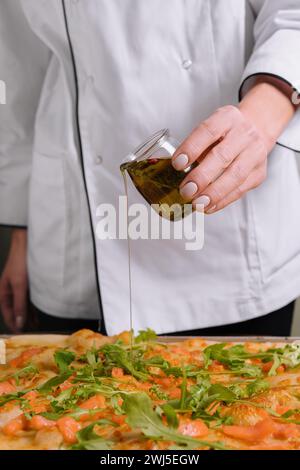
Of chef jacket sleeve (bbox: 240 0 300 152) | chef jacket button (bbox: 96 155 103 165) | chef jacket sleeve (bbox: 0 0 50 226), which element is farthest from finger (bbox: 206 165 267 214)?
chef jacket sleeve (bbox: 0 0 50 226)

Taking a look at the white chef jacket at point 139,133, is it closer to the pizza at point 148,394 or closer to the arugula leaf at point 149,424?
the pizza at point 148,394

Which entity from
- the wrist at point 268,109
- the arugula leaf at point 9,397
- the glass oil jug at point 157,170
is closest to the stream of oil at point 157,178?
the glass oil jug at point 157,170

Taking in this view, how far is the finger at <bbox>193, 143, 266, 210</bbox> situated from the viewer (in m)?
1.08

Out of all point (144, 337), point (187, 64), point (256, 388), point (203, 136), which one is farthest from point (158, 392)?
point (187, 64)

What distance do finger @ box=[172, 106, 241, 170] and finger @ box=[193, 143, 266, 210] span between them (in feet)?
0.15

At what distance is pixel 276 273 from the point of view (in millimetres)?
1419

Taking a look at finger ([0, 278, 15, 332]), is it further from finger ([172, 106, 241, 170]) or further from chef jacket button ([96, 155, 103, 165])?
finger ([172, 106, 241, 170])

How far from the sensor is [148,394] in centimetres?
102

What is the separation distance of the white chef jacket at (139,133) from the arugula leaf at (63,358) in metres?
0.30

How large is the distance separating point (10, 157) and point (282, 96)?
624mm

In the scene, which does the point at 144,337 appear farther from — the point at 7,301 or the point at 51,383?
the point at 7,301

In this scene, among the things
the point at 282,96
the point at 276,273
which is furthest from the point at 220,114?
the point at 276,273
